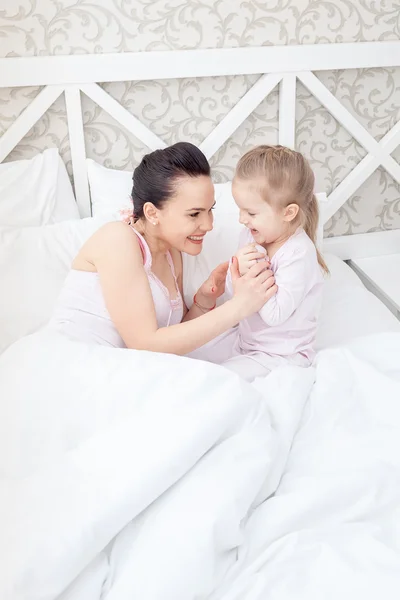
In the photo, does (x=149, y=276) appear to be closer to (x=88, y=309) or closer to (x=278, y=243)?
(x=88, y=309)

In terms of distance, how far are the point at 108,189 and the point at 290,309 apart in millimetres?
820

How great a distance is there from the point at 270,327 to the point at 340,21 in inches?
46.9

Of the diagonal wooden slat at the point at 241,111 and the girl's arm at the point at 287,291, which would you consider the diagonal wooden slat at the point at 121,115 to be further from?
the girl's arm at the point at 287,291

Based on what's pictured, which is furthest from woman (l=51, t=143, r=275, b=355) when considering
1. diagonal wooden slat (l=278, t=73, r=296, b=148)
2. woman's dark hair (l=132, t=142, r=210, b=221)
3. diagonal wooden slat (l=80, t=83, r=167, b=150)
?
diagonal wooden slat (l=278, t=73, r=296, b=148)

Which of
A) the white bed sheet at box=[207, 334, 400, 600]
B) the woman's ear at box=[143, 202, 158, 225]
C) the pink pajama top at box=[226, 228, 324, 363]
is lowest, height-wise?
the white bed sheet at box=[207, 334, 400, 600]

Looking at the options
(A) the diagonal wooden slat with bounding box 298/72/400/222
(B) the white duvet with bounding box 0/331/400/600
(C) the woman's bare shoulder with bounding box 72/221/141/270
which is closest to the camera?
(B) the white duvet with bounding box 0/331/400/600

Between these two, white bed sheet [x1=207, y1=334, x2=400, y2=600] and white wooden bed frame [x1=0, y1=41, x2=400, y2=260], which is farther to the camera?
white wooden bed frame [x1=0, y1=41, x2=400, y2=260]

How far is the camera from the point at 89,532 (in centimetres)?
98

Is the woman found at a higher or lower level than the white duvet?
higher

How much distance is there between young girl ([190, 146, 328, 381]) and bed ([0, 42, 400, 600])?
0.38 ft

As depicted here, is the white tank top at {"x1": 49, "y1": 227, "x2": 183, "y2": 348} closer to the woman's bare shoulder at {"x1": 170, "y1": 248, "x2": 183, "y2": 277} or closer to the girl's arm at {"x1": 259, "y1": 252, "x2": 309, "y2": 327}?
the woman's bare shoulder at {"x1": 170, "y1": 248, "x2": 183, "y2": 277}

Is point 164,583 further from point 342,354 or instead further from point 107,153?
point 107,153

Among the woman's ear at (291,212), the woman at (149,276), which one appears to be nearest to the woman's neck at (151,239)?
the woman at (149,276)

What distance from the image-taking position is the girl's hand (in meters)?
1.54
